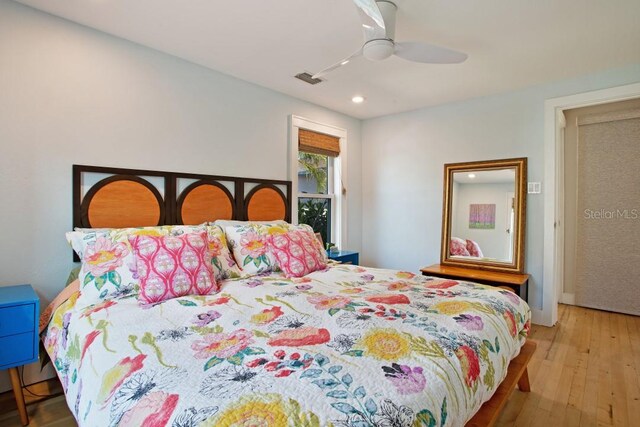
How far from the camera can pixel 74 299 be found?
5.96ft

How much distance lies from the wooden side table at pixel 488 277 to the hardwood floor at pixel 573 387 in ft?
1.38

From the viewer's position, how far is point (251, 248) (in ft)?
8.04

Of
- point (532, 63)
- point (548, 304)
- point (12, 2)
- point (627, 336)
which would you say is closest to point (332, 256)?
point (548, 304)

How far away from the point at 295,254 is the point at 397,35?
67.9 inches

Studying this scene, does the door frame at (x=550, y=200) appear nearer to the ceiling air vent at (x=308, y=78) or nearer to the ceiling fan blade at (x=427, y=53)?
the ceiling fan blade at (x=427, y=53)

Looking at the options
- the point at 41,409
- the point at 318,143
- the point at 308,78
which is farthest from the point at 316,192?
the point at 41,409

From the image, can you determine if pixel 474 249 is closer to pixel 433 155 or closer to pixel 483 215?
pixel 483 215

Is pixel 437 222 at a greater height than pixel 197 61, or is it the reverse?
pixel 197 61

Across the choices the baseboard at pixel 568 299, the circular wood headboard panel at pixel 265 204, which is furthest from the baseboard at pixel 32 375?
the baseboard at pixel 568 299

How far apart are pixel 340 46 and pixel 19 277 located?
2.64 meters

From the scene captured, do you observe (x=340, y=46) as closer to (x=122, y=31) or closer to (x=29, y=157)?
(x=122, y=31)

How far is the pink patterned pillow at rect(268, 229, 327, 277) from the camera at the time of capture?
95.5 inches

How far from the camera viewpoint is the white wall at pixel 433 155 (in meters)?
3.36

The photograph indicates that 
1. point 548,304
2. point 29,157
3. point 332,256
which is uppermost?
point 29,157
